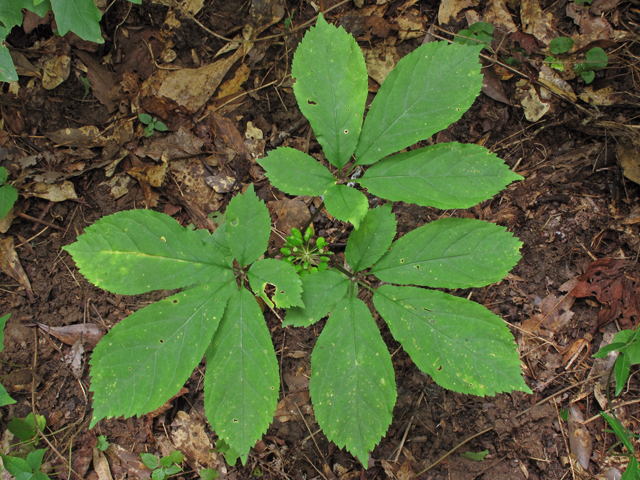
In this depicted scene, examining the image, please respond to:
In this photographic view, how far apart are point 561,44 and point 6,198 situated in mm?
4200

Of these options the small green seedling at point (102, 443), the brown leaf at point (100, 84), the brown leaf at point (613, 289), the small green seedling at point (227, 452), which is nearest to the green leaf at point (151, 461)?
the small green seedling at point (102, 443)

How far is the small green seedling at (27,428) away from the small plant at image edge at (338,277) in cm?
139

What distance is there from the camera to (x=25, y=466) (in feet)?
7.50

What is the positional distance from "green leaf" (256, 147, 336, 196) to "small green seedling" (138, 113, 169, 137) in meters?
1.38

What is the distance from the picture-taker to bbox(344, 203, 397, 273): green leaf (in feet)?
6.56

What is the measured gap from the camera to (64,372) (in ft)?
8.86

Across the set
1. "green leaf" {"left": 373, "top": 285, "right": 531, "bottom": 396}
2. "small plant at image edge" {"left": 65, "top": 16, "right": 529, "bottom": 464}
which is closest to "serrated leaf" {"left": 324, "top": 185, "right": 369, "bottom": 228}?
"small plant at image edge" {"left": 65, "top": 16, "right": 529, "bottom": 464}

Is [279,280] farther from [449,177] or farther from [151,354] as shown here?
[449,177]

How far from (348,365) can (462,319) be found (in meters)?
0.61

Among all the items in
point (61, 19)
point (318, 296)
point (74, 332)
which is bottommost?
point (74, 332)

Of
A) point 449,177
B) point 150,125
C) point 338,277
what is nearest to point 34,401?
point 150,125

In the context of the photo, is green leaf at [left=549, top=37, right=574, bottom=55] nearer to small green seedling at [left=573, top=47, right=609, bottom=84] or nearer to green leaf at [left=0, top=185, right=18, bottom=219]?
small green seedling at [left=573, top=47, right=609, bottom=84]

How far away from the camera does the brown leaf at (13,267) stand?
2758 mm

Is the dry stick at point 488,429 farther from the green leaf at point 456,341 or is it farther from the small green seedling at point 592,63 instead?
the small green seedling at point 592,63
